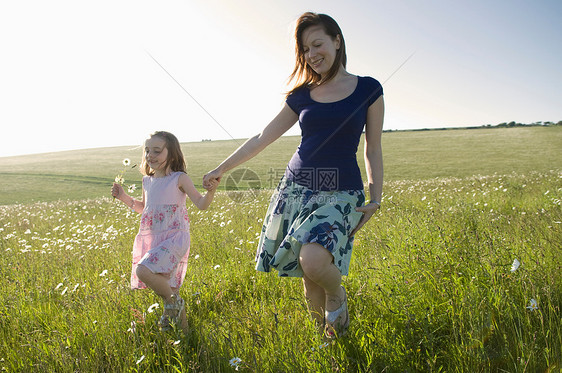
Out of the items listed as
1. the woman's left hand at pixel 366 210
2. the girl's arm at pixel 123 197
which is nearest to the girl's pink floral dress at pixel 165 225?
the girl's arm at pixel 123 197

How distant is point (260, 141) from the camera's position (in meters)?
3.11

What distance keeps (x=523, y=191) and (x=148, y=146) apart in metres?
8.29

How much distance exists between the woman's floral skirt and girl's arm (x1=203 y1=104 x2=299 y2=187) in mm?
404

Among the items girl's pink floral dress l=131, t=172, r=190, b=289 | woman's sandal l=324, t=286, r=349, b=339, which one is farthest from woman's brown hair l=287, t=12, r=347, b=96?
woman's sandal l=324, t=286, r=349, b=339

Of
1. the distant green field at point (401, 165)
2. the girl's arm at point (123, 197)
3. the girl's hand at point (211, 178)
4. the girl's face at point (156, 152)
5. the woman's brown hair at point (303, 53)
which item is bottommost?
the distant green field at point (401, 165)

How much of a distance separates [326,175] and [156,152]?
1668mm

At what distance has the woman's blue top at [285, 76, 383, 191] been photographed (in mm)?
2686

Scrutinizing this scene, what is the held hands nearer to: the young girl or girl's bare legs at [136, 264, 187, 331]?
the young girl

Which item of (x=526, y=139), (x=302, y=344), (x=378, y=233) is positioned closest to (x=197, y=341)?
(x=302, y=344)

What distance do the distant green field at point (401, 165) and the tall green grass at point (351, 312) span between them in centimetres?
1303

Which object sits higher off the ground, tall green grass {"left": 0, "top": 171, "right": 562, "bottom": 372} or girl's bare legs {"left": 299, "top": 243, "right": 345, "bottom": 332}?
girl's bare legs {"left": 299, "top": 243, "right": 345, "bottom": 332}

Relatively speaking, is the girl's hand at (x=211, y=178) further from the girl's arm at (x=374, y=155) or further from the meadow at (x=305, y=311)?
the girl's arm at (x=374, y=155)

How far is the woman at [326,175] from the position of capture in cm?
251

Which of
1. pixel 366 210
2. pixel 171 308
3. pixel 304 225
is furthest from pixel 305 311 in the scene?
pixel 171 308
